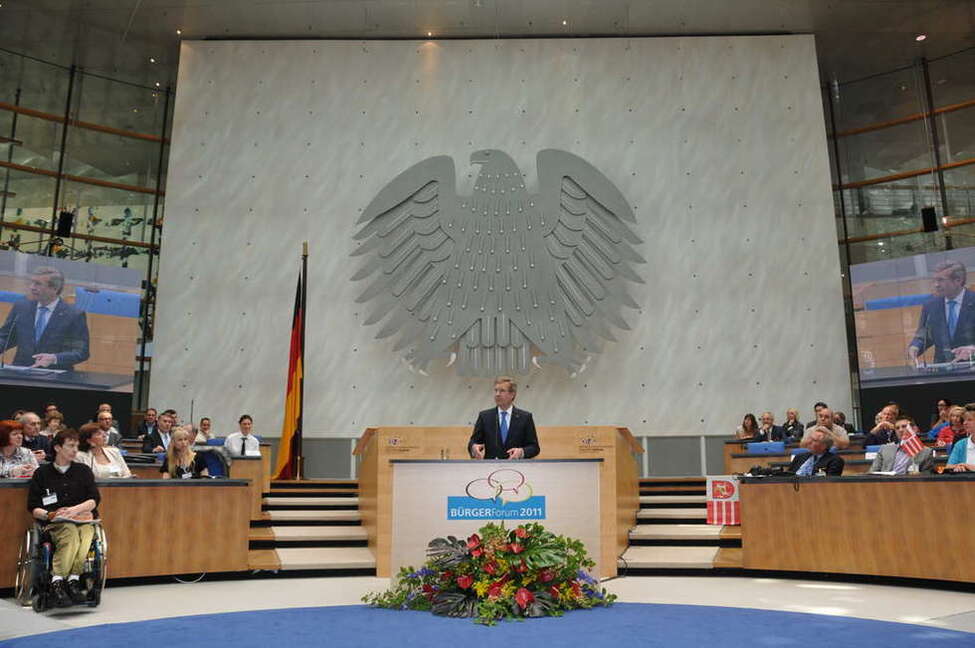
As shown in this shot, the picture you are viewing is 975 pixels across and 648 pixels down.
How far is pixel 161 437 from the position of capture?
8.59 meters

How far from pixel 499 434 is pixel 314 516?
2698mm

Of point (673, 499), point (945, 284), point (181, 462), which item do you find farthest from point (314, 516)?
point (945, 284)

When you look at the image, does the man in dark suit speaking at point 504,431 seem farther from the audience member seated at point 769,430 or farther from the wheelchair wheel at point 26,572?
the audience member seated at point 769,430

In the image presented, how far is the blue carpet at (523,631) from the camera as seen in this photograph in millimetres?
3492

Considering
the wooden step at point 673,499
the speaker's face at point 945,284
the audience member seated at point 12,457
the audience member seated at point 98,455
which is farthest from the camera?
the speaker's face at point 945,284

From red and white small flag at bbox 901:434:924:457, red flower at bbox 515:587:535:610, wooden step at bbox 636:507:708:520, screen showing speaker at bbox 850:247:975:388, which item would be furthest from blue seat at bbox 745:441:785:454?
red flower at bbox 515:587:535:610

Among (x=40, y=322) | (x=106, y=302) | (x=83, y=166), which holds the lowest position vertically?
(x=40, y=322)

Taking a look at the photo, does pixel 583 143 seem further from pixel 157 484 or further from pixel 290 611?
pixel 290 611

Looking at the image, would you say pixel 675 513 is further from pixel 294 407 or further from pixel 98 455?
pixel 98 455

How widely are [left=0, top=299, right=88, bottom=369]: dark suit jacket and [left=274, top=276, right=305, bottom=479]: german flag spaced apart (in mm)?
3158

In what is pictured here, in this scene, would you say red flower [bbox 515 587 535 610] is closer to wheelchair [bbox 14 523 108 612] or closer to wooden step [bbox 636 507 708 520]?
wheelchair [bbox 14 523 108 612]

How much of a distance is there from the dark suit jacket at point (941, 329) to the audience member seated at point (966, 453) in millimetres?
5680

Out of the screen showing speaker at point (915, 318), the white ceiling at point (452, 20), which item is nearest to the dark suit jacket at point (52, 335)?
the white ceiling at point (452, 20)

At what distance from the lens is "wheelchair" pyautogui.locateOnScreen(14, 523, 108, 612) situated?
4.52m
